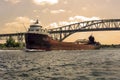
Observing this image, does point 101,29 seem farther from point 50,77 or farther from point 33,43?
point 50,77

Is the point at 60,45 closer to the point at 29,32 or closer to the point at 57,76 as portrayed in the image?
the point at 29,32

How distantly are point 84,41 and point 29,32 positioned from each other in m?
63.9

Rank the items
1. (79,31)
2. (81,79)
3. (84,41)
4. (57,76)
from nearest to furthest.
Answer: (81,79) < (57,76) < (84,41) < (79,31)

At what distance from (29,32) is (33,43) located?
197 inches

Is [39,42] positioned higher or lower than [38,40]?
lower

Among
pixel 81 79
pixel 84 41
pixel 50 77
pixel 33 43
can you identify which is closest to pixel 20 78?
pixel 50 77

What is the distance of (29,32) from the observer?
374 feet

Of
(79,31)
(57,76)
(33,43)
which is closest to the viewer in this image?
(57,76)

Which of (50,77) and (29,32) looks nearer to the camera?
(50,77)

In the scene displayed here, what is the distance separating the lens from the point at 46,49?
4525 inches

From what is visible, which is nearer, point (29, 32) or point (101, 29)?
point (29, 32)

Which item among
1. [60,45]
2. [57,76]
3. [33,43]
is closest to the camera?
[57,76]

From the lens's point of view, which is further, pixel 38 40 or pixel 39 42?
pixel 38 40

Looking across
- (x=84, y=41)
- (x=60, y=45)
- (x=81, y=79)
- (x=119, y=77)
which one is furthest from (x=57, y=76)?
(x=84, y=41)
